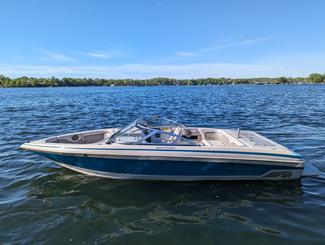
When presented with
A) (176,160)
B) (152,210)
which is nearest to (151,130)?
(176,160)

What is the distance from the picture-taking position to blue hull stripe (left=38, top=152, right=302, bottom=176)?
266 inches

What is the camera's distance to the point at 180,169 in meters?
6.86

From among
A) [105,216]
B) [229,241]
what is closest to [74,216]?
[105,216]

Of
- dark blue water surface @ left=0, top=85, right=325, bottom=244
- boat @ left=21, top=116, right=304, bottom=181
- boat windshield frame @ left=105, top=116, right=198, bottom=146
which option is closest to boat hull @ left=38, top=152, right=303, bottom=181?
boat @ left=21, top=116, right=304, bottom=181

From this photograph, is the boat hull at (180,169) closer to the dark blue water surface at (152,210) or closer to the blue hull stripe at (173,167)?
the blue hull stripe at (173,167)

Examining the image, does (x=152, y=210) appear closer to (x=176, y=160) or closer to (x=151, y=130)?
(x=176, y=160)

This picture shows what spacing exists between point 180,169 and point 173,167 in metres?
0.19

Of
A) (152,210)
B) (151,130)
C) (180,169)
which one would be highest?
(151,130)

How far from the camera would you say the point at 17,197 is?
260 inches

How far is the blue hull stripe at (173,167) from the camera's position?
6.75 metres

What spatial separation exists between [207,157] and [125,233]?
2600 millimetres

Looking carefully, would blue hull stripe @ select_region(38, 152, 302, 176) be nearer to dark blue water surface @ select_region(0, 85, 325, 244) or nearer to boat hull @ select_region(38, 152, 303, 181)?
boat hull @ select_region(38, 152, 303, 181)

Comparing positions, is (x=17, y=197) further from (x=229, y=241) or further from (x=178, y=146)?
(x=229, y=241)

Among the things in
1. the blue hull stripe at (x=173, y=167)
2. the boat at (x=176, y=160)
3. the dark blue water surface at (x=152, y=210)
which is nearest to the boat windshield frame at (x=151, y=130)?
the boat at (x=176, y=160)
